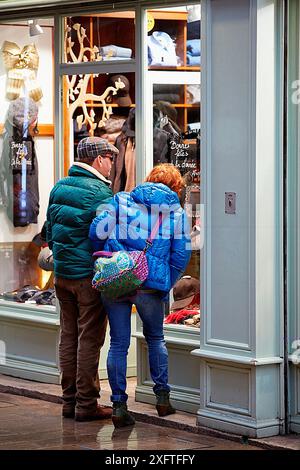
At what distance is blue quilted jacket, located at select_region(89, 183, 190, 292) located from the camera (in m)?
8.88

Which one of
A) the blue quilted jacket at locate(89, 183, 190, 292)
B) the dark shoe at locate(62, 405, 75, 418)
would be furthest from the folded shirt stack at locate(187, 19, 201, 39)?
the dark shoe at locate(62, 405, 75, 418)

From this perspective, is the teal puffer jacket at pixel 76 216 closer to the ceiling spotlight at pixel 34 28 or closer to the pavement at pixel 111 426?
the pavement at pixel 111 426

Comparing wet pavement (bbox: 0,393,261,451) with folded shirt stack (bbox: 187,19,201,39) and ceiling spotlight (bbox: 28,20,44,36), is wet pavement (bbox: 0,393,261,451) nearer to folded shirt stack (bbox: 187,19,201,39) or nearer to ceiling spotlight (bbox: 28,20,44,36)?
folded shirt stack (bbox: 187,19,201,39)

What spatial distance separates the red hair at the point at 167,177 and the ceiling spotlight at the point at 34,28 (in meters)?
2.62

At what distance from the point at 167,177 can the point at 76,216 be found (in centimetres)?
76

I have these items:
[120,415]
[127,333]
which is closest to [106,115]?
[127,333]

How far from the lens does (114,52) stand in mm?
10484

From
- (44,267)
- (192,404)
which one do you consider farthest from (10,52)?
(192,404)

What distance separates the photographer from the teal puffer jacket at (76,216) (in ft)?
30.0

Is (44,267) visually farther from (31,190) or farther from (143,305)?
(143,305)

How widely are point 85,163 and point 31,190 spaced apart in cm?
211

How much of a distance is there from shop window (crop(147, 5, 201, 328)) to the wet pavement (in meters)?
1.14

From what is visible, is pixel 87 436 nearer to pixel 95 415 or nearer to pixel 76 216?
pixel 95 415

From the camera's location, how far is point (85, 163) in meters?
9.40
